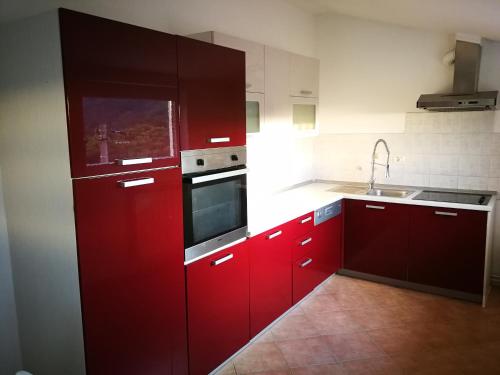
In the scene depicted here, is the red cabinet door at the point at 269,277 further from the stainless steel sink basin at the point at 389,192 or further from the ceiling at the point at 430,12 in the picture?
the ceiling at the point at 430,12

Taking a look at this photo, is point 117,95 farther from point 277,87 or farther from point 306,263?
point 306,263

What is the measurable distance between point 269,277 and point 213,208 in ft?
2.85

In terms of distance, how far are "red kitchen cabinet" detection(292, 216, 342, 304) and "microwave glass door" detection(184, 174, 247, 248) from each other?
2.96 ft

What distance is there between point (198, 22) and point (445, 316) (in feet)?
9.79

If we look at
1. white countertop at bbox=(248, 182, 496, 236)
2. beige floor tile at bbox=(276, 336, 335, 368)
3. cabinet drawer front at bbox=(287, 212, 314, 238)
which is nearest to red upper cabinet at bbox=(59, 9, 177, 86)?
white countertop at bbox=(248, 182, 496, 236)

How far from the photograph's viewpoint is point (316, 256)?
149 inches

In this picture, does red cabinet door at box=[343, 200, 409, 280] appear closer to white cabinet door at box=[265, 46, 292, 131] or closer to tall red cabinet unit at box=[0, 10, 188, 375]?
white cabinet door at box=[265, 46, 292, 131]

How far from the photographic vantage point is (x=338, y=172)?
473cm

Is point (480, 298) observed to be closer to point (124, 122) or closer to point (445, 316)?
point (445, 316)

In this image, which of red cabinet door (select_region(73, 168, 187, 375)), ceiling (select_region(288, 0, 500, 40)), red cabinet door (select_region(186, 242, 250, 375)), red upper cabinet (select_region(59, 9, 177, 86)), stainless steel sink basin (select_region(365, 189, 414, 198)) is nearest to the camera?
red upper cabinet (select_region(59, 9, 177, 86))

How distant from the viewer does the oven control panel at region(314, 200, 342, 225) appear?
373 centimetres

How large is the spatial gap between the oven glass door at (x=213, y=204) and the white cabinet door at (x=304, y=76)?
1.47 meters

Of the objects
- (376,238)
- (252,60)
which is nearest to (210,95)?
(252,60)

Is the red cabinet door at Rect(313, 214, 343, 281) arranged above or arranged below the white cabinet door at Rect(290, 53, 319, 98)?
below
